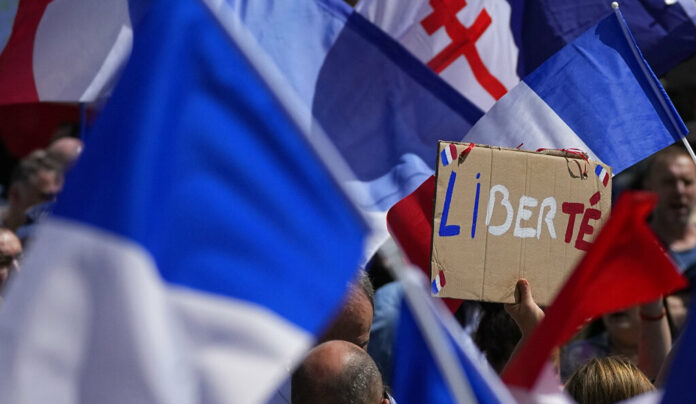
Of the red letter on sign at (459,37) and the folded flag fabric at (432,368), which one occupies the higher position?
the folded flag fabric at (432,368)

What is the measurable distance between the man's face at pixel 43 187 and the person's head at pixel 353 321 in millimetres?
2314

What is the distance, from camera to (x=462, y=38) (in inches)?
195

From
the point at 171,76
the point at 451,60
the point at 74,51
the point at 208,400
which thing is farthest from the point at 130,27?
the point at 208,400

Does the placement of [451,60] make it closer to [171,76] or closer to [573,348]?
[573,348]

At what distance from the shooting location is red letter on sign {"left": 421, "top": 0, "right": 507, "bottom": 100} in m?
4.89

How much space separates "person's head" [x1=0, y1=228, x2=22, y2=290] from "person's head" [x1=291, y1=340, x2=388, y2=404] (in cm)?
180

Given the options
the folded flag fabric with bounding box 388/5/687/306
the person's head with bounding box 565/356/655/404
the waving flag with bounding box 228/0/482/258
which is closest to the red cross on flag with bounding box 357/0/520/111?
the waving flag with bounding box 228/0/482/258

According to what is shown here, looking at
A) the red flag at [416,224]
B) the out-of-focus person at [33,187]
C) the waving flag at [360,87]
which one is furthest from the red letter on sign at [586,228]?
the out-of-focus person at [33,187]

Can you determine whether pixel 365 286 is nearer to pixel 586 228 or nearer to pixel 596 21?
pixel 586 228

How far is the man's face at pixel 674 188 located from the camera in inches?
192

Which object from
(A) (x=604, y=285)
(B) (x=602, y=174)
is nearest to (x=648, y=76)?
(B) (x=602, y=174)

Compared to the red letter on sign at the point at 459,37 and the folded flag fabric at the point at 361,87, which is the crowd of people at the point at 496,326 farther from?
the red letter on sign at the point at 459,37

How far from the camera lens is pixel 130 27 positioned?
4590 millimetres

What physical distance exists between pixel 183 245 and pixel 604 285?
2.47ft
